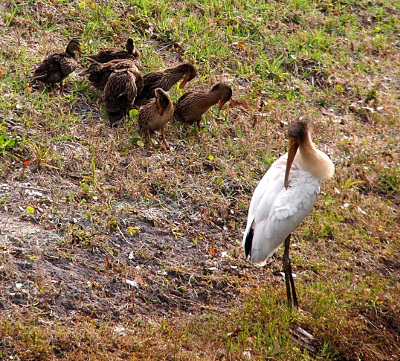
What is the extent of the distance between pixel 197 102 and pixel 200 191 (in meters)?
1.30

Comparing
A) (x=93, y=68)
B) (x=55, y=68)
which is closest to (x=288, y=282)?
(x=93, y=68)

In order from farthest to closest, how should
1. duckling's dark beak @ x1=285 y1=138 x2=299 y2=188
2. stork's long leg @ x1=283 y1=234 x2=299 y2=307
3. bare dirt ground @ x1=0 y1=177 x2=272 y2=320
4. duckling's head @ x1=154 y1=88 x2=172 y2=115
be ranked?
1. duckling's head @ x1=154 y1=88 x2=172 y2=115
2. duckling's dark beak @ x1=285 y1=138 x2=299 y2=188
3. stork's long leg @ x1=283 y1=234 x2=299 y2=307
4. bare dirt ground @ x1=0 y1=177 x2=272 y2=320

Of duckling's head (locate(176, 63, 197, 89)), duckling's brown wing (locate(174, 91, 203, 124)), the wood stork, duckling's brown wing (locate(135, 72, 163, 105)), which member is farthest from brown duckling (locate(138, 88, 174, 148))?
the wood stork

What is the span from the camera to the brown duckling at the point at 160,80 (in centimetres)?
797

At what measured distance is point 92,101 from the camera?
7.92 meters

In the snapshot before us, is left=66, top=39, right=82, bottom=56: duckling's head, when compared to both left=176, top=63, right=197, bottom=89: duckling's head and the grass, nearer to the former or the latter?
the grass

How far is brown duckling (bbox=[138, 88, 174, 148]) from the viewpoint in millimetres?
7238

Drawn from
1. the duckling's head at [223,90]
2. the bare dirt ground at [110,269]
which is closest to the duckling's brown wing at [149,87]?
the duckling's head at [223,90]

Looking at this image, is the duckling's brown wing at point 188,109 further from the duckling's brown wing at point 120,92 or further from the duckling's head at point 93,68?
the duckling's head at point 93,68

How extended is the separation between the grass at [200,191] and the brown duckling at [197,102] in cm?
22

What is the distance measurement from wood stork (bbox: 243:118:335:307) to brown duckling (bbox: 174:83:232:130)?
1.90 metres

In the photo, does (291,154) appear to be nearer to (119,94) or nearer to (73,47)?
(119,94)

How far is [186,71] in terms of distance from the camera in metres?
8.12

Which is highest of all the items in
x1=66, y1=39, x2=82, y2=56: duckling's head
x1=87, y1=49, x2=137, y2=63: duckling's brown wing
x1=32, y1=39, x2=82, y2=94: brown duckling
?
x1=66, y1=39, x2=82, y2=56: duckling's head
